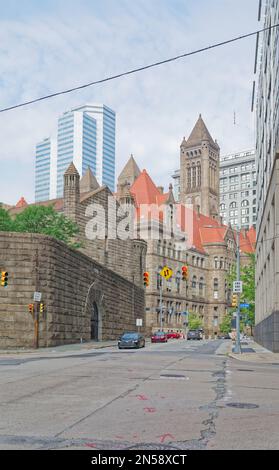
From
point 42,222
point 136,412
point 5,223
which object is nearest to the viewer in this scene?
point 136,412

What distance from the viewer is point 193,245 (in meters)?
138

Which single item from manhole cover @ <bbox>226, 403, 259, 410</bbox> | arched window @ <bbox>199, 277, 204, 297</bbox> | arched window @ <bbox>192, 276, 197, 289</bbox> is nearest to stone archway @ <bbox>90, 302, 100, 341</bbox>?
manhole cover @ <bbox>226, 403, 259, 410</bbox>

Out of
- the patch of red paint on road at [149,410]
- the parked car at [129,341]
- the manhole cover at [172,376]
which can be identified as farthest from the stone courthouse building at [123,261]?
the patch of red paint on road at [149,410]

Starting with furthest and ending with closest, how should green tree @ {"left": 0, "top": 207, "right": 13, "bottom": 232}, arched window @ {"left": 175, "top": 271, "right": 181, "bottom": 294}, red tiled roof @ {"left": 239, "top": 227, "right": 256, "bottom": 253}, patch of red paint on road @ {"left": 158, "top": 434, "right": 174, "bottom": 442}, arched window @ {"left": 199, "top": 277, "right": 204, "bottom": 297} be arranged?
red tiled roof @ {"left": 239, "top": 227, "right": 256, "bottom": 253} < arched window @ {"left": 199, "top": 277, "right": 204, "bottom": 297} < arched window @ {"left": 175, "top": 271, "right": 181, "bottom": 294} < green tree @ {"left": 0, "top": 207, "right": 13, "bottom": 232} < patch of red paint on road @ {"left": 158, "top": 434, "right": 174, "bottom": 442}

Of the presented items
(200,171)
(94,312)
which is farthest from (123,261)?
(200,171)

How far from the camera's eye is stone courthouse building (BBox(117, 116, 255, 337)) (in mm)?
120188

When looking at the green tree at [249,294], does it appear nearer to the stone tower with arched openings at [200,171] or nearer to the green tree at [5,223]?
the green tree at [5,223]

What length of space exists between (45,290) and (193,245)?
328ft

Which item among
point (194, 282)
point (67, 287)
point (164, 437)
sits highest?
point (194, 282)

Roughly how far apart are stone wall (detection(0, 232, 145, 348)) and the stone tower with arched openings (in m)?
118

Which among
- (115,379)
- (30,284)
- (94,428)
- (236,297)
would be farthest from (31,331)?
(94,428)

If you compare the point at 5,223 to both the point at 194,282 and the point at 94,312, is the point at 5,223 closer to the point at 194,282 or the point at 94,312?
the point at 94,312

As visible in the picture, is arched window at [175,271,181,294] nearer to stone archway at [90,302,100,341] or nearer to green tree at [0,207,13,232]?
green tree at [0,207,13,232]

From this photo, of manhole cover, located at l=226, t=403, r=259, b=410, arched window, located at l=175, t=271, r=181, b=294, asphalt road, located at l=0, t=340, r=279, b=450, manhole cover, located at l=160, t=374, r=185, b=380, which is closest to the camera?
asphalt road, located at l=0, t=340, r=279, b=450
